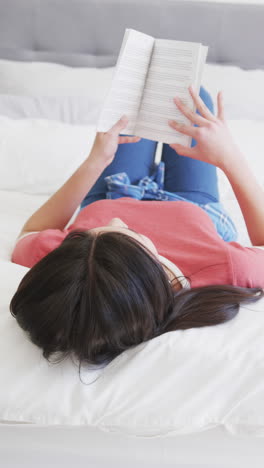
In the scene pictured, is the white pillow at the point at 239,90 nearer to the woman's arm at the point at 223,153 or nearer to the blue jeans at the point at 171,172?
the blue jeans at the point at 171,172

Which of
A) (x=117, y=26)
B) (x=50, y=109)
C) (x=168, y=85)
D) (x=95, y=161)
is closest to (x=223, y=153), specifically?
(x=168, y=85)

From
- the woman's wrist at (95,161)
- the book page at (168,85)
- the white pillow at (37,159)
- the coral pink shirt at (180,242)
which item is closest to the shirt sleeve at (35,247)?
the coral pink shirt at (180,242)

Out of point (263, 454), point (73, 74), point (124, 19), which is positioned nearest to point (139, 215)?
point (263, 454)

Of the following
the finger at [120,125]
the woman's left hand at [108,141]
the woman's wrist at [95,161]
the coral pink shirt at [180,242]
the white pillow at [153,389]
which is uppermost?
the finger at [120,125]

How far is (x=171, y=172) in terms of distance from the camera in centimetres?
134

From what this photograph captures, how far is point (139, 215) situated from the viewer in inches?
43.1

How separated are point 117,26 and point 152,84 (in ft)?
3.64

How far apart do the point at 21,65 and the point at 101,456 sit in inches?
64.3

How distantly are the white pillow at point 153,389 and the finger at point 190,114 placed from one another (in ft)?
1.46

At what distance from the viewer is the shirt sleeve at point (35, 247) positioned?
3.21 feet

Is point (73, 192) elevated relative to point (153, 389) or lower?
elevated

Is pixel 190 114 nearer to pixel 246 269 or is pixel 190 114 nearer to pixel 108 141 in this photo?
pixel 108 141

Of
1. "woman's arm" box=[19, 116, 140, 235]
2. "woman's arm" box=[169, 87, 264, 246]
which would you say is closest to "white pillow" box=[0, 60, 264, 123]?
"woman's arm" box=[19, 116, 140, 235]

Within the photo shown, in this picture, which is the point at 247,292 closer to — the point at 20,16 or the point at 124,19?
the point at 124,19
